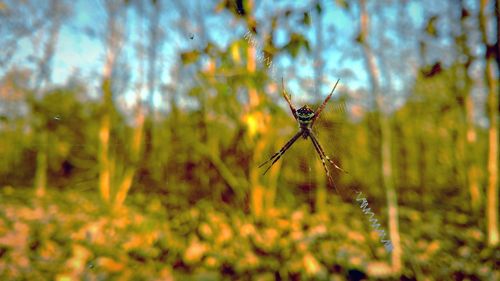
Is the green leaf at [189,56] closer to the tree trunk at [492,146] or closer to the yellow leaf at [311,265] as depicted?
the yellow leaf at [311,265]

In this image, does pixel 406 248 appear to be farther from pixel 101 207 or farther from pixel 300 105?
pixel 101 207

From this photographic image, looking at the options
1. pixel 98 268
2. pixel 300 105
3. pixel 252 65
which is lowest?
pixel 98 268

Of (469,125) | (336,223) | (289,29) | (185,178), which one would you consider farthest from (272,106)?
(469,125)

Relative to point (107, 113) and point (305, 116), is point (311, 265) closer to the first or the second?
point (305, 116)

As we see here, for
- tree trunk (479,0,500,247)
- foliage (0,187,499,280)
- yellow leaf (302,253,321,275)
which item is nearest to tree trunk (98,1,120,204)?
foliage (0,187,499,280)

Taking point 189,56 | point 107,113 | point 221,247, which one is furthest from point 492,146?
point 107,113

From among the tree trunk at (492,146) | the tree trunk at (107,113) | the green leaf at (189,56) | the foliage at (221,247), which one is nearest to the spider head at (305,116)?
the green leaf at (189,56)

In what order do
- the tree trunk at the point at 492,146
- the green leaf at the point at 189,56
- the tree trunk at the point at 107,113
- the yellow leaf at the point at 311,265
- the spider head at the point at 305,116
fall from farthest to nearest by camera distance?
1. the tree trunk at the point at 107,113
2. the tree trunk at the point at 492,146
3. the yellow leaf at the point at 311,265
4. the green leaf at the point at 189,56
5. the spider head at the point at 305,116

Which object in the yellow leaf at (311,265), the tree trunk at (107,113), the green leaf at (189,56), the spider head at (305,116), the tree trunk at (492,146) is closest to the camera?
the spider head at (305,116)
